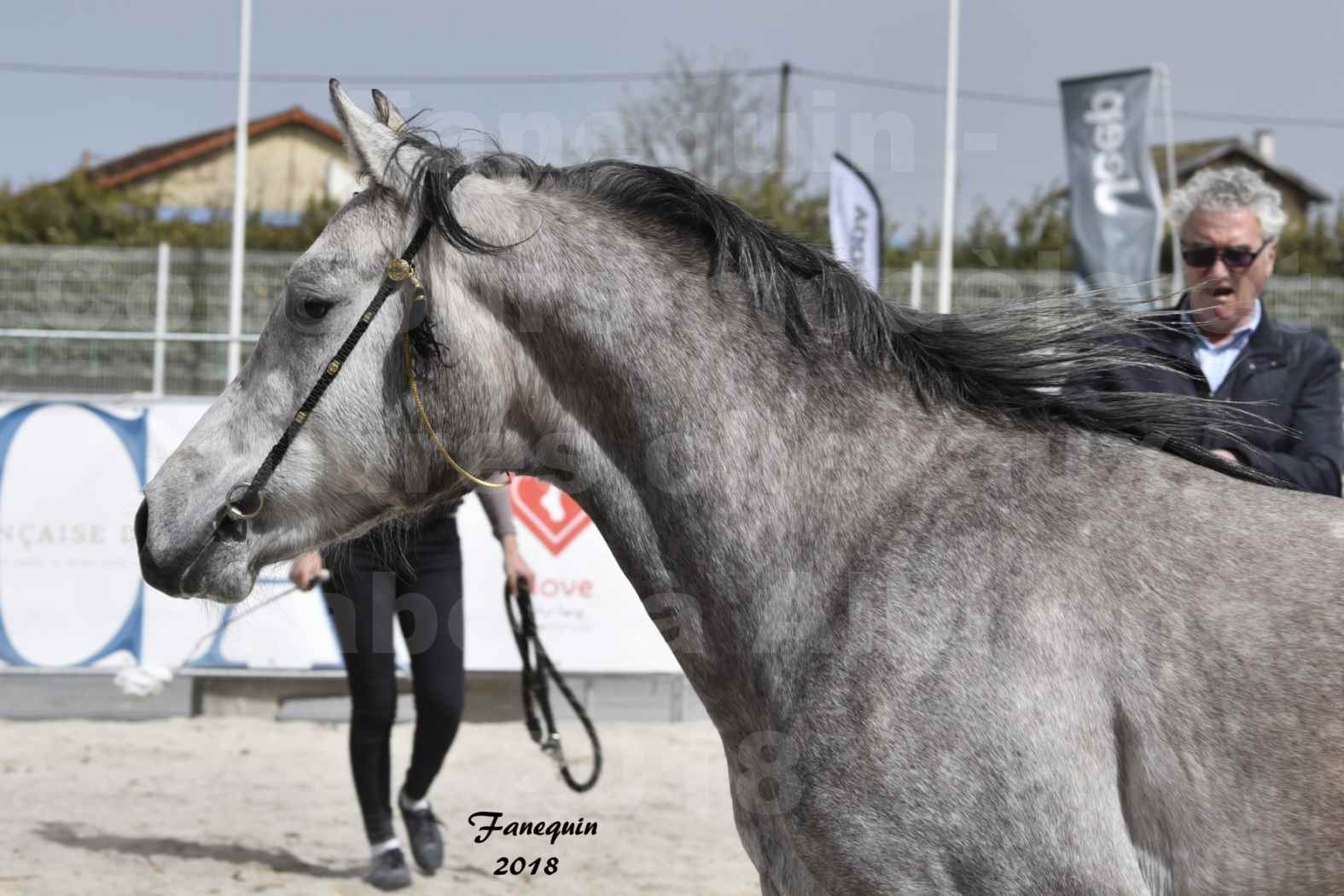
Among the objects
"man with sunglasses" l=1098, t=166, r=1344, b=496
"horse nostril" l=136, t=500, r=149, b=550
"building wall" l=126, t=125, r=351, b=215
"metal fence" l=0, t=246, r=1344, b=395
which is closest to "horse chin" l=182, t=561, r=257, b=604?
"horse nostril" l=136, t=500, r=149, b=550

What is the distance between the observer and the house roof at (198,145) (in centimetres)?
3506

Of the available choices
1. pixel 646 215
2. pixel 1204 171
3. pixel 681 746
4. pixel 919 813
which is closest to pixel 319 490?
pixel 646 215

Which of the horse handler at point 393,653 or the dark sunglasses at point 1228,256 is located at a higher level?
the dark sunglasses at point 1228,256

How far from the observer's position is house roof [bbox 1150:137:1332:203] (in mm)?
36156

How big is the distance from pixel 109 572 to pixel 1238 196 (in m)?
6.03

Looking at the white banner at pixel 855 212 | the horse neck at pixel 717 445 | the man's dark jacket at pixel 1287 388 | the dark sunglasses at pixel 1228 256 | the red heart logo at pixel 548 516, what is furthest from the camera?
the white banner at pixel 855 212

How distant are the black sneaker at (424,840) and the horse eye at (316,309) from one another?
9.57 feet

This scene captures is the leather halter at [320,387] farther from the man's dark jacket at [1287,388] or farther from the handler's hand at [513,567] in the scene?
the handler's hand at [513,567]

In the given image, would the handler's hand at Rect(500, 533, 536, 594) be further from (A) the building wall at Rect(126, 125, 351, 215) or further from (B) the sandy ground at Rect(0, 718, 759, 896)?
(A) the building wall at Rect(126, 125, 351, 215)

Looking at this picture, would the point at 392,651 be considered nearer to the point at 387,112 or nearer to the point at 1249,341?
the point at 387,112

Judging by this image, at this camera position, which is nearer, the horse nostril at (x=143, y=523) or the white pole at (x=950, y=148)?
the horse nostril at (x=143, y=523)

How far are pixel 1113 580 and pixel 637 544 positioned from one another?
0.85 m

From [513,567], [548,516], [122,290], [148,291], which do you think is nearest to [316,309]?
[513,567]

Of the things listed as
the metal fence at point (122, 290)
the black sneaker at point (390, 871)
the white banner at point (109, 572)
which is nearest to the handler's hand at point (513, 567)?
the black sneaker at point (390, 871)
